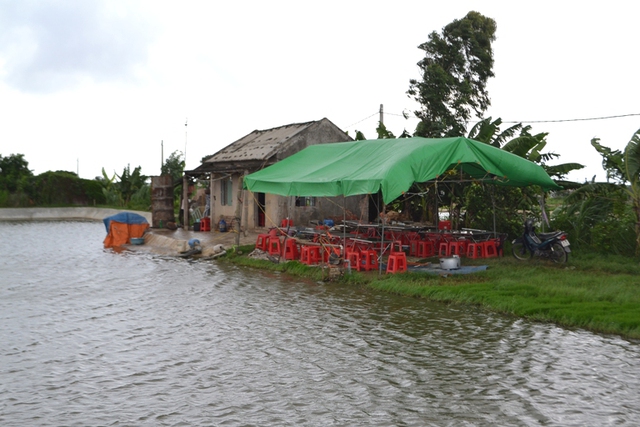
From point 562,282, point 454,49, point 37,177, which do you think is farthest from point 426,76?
point 37,177

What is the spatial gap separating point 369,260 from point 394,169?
2660 millimetres

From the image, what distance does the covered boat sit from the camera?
25188 millimetres

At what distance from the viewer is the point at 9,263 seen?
2020cm

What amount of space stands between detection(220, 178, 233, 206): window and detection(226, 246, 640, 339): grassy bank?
32.8 feet

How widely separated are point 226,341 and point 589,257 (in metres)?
10.7

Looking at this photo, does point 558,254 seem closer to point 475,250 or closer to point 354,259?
point 475,250

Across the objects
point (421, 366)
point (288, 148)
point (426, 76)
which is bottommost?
point (421, 366)

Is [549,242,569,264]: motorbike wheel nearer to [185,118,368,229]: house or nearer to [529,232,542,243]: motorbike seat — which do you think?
[529,232,542,243]: motorbike seat

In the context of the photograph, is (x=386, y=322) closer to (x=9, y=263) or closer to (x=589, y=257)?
(x=589, y=257)

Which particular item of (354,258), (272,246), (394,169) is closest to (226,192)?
(272,246)

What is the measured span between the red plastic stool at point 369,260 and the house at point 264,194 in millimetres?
6827

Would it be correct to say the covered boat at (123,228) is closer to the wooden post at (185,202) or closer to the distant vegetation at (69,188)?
the wooden post at (185,202)

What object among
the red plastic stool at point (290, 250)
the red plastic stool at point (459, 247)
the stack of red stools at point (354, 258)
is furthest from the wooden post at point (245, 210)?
the red plastic stool at point (459, 247)

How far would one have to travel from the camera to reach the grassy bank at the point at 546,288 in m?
10.2
